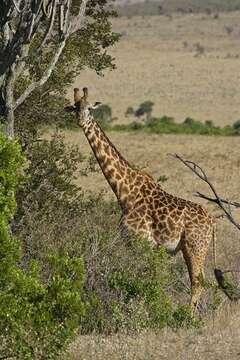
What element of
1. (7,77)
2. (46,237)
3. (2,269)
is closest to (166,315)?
(46,237)

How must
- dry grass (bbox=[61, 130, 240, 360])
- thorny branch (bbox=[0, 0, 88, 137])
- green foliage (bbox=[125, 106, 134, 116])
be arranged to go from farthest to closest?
green foliage (bbox=[125, 106, 134, 116]) < thorny branch (bbox=[0, 0, 88, 137]) < dry grass (bbox=[61, 130, 240, 360])

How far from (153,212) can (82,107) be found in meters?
1.40

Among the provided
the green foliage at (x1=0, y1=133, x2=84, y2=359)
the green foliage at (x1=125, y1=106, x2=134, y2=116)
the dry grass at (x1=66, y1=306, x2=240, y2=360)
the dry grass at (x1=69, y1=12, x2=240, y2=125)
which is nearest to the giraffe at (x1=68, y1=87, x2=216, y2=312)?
the dry grass at (x1=66, y1=306, x2=240, y2=360)

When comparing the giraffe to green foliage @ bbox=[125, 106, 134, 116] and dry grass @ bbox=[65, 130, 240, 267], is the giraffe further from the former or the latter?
green foliage @ bbox=[125, 106, 134, 116]

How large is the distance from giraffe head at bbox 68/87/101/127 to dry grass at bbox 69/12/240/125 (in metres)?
33.0

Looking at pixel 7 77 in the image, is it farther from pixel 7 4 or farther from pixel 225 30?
pixel 225 30

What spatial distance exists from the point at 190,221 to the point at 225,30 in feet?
272

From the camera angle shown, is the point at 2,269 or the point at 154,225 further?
the point at 154,225

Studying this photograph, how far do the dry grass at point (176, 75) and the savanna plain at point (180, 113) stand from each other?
0.05 metres

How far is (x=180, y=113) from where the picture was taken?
160ft

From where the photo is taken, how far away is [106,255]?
32.8 feet

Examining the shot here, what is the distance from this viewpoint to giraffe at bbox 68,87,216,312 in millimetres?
11094

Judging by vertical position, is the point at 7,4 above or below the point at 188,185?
above

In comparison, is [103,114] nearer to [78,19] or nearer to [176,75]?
[176,75]
